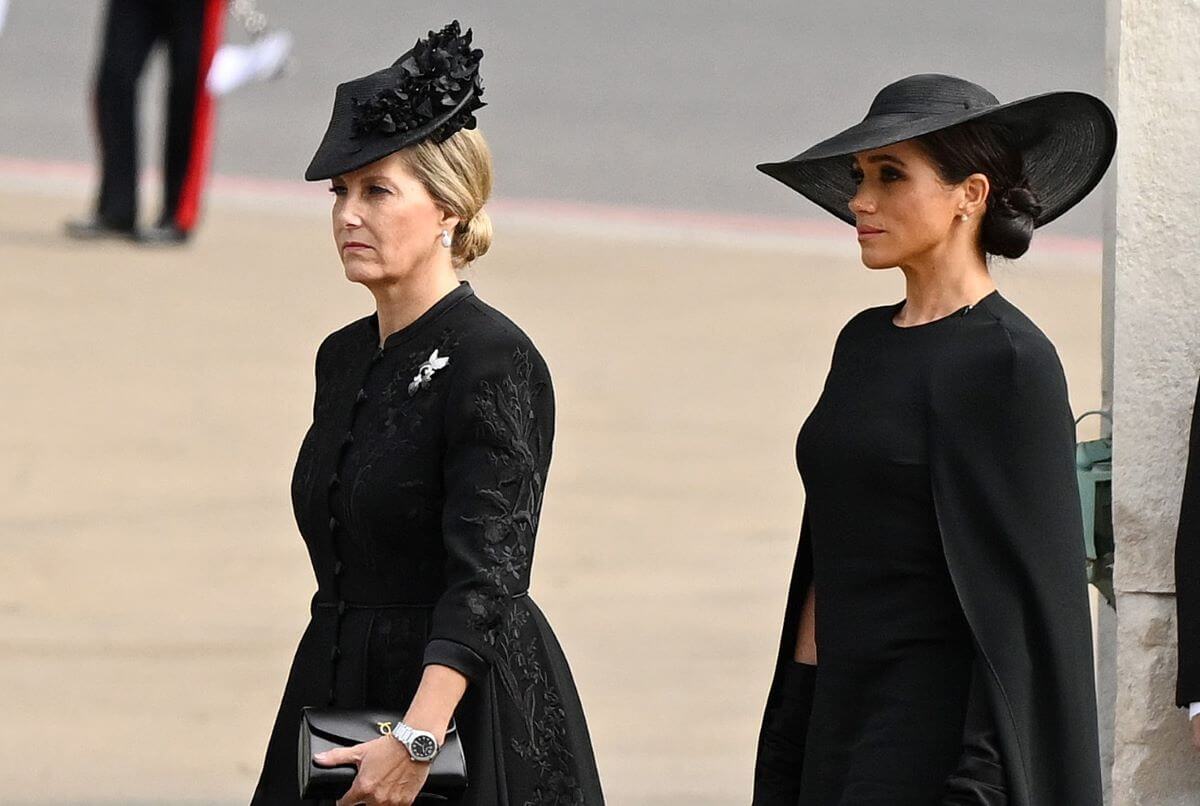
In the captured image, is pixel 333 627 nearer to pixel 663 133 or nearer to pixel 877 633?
pixel 877 633

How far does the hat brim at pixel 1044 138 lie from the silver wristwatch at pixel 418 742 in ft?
3.07

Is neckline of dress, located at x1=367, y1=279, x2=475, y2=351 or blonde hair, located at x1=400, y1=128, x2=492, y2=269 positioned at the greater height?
blonde hair, located at x1=400, y1=128, x2=492, y2=269

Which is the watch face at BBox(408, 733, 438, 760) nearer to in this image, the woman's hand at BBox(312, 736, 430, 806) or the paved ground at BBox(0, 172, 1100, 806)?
the woman's hand at BBox(312, 736, 430, 806)

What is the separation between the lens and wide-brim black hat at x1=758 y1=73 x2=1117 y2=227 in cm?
320

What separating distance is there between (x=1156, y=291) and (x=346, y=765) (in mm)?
1579

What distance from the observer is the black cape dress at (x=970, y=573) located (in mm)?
3082

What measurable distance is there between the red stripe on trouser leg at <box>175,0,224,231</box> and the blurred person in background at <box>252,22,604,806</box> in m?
7.51

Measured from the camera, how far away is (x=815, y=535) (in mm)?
3281

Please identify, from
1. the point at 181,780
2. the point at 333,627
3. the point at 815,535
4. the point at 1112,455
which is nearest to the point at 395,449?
the point at 333,627


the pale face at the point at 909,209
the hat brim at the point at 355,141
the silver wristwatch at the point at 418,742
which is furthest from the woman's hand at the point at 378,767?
the pale face at the point at 909,209

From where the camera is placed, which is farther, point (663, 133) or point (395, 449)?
point (663, 133)

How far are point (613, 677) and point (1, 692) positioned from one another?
1.51 metres

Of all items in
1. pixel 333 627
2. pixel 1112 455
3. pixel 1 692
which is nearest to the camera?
pixel 333 627

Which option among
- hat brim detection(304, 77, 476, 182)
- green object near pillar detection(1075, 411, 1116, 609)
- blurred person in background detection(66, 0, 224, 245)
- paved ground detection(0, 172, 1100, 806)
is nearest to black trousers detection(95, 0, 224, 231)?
blurred person in background detection(66, 0, 224, 245)
